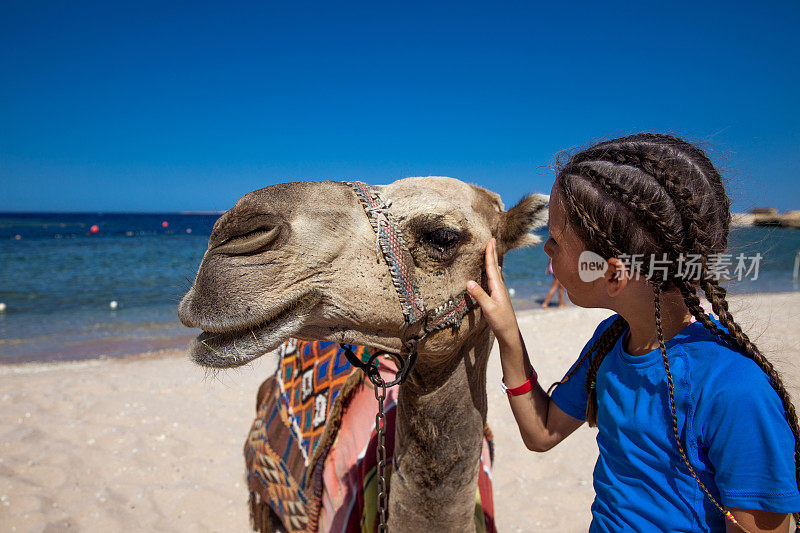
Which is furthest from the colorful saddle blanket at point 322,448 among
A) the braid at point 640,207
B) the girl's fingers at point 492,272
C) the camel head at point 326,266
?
the braid at point 640,207

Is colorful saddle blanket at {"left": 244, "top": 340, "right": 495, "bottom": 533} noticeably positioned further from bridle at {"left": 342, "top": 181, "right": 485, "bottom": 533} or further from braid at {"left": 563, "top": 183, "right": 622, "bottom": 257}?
braid at {"left": 563, "top": 183, "right": 622, "bottom": 257}

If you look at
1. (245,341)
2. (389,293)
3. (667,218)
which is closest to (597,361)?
(667,218)

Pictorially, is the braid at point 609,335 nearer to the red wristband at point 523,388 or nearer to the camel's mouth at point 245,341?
the red wristband at point 523,388

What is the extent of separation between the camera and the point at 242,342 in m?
1.45

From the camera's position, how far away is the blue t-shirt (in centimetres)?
113

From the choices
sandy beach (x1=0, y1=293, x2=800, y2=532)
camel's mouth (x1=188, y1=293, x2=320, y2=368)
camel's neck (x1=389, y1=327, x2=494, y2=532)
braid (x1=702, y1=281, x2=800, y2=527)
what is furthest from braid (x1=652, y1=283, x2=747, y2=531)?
sandy beach (x1=0, y1=293, x2=800, y2=532)

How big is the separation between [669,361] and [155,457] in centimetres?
473

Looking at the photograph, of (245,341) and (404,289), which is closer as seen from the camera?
(245,341)

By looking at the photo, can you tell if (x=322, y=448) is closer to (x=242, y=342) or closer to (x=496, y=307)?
(x=242, y=342)

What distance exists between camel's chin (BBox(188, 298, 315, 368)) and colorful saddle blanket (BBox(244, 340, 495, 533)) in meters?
0.91

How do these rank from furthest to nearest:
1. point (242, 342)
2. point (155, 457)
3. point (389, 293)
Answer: point (155, 457)
point (389, 293)
point (242, 342)

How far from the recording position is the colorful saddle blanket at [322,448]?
2.29m

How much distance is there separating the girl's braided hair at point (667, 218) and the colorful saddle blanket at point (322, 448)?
1.32m

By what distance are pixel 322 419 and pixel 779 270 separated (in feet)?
83.4
